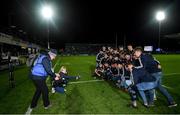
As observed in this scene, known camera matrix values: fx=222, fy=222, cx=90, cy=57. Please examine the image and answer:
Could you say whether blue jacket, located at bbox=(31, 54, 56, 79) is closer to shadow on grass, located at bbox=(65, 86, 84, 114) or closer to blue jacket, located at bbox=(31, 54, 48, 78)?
blue jacket, located at bbox=(31, 54, 48, 78)

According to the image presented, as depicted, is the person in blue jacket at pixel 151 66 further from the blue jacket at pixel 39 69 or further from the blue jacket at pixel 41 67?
the blue jacket at pixel 39 69

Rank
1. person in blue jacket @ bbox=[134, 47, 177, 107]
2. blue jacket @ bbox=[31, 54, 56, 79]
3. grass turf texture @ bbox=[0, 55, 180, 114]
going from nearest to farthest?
blue jacket @ bbox=[31, 54, 56, 79], person in blue jacket @ bbox=[134, 47, 177, 107], grass turf texture @ bbox=[0, 55, 180, 114]

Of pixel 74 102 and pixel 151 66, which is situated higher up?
pixel 151 66

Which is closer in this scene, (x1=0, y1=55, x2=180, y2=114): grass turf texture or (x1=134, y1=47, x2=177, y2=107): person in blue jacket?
(x1=134, y1=47, x2=177, y2=107): person in blue jacket

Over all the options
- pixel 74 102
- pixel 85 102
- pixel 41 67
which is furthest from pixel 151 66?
pixel 41 67

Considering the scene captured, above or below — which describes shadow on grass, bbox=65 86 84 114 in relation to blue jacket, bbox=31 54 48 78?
below

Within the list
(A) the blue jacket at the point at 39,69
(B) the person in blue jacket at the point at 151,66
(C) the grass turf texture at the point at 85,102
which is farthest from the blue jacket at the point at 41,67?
(B) the person in blue jacket at the point at 151,66

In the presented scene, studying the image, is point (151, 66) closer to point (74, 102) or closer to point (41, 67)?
point (74, 102)

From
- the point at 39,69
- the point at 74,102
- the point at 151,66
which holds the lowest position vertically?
the point at 74,102

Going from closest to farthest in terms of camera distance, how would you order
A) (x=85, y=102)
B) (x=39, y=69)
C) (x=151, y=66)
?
(x=39, y=69)
(x=151, y=66)
(x=85, y=102)

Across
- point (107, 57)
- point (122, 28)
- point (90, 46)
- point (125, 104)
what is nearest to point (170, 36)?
point (122, 28)

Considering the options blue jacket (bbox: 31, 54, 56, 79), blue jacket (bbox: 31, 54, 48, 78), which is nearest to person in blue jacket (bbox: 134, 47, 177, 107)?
blue jacket (bbox: 31, 54, 56, 79)

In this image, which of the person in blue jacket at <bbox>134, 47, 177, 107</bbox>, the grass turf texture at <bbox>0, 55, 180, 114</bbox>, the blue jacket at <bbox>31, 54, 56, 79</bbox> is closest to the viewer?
the blue jacket at <bbox>31, 54, 56, 79</bbox>

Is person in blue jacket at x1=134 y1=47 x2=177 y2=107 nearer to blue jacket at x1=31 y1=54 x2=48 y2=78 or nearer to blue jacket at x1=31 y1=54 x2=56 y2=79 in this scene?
blue jacket at x1=31 y1=54 x2=56 y2=79
